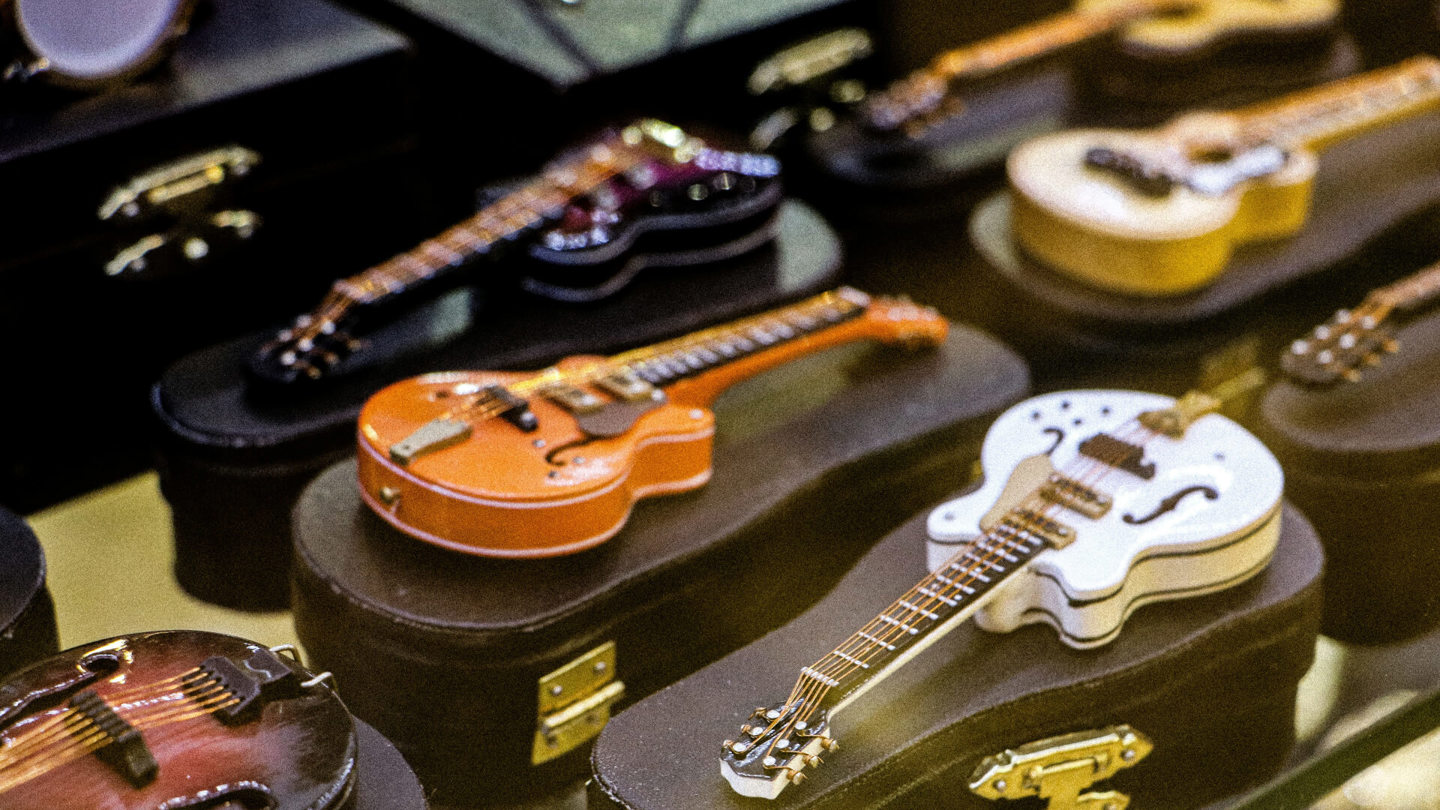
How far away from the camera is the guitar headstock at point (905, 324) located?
1.48 metres

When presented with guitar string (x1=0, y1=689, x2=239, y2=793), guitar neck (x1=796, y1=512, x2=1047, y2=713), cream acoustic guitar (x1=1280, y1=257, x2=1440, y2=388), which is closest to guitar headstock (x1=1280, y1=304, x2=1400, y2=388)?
cream acoustic guitar (x1=1280, y1=257, x2=1440, y2=388)

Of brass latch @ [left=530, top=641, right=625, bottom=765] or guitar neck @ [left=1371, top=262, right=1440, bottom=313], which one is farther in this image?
guitar neck @ [left=1371, top=262, right=1440, bottom=313]

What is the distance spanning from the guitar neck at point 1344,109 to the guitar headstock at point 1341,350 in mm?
339

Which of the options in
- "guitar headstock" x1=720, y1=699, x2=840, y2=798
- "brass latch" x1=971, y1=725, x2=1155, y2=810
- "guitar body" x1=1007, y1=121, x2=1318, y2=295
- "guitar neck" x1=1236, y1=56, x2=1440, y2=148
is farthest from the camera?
"guitar neck" x1=1236, y1=56, x2=1440, y2=148

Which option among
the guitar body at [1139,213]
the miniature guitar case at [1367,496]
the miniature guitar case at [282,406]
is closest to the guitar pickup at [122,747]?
the miniature guitar case at [282,406]

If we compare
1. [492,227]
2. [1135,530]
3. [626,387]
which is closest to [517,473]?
[626,387]

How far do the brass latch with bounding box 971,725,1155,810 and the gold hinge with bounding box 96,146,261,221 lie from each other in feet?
2.90

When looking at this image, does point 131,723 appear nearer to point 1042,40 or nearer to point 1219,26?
point 1042,40

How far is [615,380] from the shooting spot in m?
1.31

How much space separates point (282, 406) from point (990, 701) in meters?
0.68

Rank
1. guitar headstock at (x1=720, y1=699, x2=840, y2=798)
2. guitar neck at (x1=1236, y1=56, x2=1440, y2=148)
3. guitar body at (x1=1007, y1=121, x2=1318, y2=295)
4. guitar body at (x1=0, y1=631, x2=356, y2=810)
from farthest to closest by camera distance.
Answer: guitar neck at (x1=1236, y1=56, x2=1440, y2=148) → guitar body at (x1=1007, y1=121, x2=1318, y2=295) → guitar headstock at (x1=720, y1=699, x2=840, y2=798) → guitar body at (x1=0, y1=631, x2=356, y2=810)

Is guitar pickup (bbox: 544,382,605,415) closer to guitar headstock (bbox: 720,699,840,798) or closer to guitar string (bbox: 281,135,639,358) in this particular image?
guitar string (bbox: 281,135,639,358)

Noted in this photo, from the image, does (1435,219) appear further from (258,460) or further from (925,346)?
(258,460)

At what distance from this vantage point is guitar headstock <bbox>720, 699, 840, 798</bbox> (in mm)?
978
